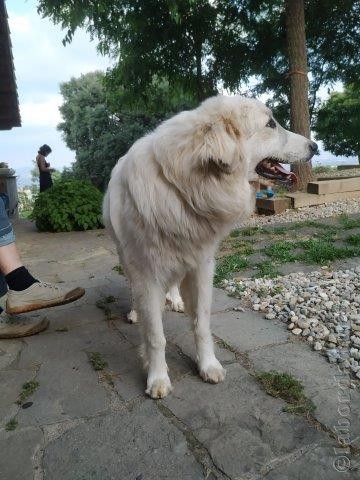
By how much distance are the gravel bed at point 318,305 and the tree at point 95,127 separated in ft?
43.1

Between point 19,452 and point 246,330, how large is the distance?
4.89 ft

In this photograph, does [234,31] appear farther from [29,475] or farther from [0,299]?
[29,475]

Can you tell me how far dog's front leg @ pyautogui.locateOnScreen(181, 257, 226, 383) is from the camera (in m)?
2.10

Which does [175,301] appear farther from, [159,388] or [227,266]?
[159,388]

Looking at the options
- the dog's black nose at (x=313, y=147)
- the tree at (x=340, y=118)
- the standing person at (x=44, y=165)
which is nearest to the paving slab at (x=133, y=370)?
the dog's black nose at (x=313, y=147)

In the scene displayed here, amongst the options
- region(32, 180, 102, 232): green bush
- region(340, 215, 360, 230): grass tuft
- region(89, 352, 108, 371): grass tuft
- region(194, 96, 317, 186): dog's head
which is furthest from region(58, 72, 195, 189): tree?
region(89, 352, 108, 371): grass tuft

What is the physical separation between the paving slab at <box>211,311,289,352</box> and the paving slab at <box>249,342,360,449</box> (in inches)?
4.0

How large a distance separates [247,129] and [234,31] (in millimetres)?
9895

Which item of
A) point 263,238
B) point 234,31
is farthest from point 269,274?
point 234,31

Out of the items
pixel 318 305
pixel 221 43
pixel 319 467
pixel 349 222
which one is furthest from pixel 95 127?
pixel 319 467

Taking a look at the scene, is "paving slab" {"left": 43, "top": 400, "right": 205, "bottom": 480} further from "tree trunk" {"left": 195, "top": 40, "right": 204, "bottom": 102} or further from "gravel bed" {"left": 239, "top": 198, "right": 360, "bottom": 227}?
"tree trunk" {"left": 195, "top": 40, "right": 204, "bottom": 102}

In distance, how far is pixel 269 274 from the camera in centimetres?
358

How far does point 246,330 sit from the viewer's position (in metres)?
2.59

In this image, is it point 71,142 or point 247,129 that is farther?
point 71,142
